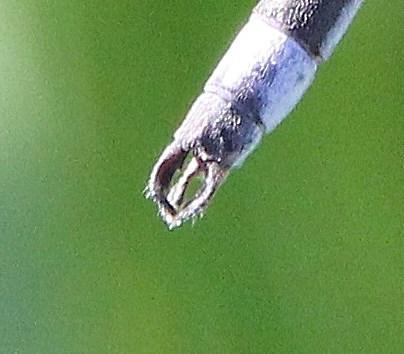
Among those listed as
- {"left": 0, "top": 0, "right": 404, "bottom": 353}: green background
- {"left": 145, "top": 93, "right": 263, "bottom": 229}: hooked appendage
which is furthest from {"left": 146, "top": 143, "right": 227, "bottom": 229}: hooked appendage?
{"left": 0, "top": 0, "right": 404, "bottom": 353}: green background

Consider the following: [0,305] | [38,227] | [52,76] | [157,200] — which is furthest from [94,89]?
[157,200]

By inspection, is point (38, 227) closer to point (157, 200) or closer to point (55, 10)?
point (55, 10)

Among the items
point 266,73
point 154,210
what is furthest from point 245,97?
point 154,210

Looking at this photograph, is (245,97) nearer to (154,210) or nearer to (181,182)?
(181,182)

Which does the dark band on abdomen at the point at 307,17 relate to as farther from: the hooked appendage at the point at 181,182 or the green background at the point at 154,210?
the green background at the point at 154,210

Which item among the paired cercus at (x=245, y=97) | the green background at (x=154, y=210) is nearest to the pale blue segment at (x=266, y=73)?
the paired cercus at (x=245, y=97)
